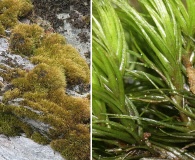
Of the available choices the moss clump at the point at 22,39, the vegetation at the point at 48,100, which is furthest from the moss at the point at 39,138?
the moss clump at the point at 22,39

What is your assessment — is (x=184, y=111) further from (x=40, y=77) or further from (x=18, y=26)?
(x=18, y=26)

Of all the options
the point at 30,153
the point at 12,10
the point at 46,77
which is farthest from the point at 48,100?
the point at 12,10

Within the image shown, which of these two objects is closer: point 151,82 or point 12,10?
point 151,82

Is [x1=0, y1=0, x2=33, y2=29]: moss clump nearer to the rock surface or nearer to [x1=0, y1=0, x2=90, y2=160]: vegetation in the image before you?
[x1=0, y1=0, x2=90, y2=160]: vegetation

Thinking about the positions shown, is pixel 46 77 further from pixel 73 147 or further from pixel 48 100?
pixel 73 147

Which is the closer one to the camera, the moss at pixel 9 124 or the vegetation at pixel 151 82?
the vegetation at pixel 151 82

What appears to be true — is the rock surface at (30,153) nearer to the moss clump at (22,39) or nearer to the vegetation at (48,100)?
the vegetation at (48,100)
